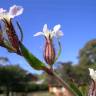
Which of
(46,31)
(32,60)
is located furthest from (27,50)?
(46,31)

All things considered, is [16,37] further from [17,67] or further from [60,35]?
[17,67]

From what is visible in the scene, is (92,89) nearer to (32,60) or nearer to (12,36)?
(32,60)

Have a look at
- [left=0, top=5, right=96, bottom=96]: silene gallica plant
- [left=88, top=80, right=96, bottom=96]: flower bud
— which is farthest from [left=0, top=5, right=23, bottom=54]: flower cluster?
[left=88, top=80, right=96, bottom=96]: flower bud

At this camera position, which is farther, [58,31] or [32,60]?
[58,31]

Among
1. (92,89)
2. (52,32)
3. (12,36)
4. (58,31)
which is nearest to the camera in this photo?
(92,89)

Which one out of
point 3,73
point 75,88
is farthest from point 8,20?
point 3,73

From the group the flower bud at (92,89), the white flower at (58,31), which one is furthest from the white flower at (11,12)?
the flower bud at (92,89)

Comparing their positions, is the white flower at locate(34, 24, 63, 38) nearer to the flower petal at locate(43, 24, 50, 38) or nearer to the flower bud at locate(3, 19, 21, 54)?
the flower petal at locate(43, 24, 50, 38)

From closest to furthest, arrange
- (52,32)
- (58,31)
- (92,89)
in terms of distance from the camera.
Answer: (92,89), (58,31), (52,32)
